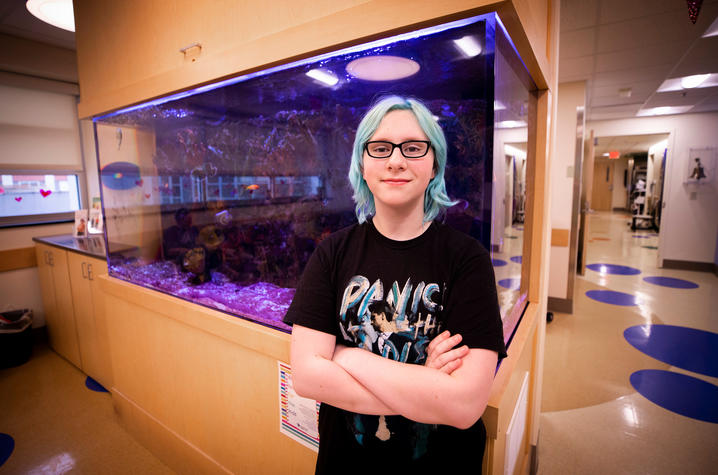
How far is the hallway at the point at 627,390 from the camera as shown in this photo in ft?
6.50

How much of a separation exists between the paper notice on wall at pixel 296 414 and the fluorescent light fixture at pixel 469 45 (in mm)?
1188

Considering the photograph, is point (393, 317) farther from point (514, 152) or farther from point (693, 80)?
point (693, 80)

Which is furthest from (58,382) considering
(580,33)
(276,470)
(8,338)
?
(580,33)

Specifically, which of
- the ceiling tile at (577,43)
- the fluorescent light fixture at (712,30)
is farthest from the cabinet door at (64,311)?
the fluorescent light fixture at (712,30)

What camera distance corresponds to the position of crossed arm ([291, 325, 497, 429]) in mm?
723

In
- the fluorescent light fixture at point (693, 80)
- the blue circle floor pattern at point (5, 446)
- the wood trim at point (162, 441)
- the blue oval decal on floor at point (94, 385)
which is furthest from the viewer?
the fluorescent light fixture at point (693, 80)

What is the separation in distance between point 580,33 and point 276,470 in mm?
3948

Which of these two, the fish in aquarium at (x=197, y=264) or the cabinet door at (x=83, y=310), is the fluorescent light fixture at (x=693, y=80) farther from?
the cabinet door at (x=83, y=310)

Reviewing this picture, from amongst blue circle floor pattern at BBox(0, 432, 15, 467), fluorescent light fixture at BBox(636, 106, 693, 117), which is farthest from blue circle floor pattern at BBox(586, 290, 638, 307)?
blue circle floor pattern at BBox(0, 432, 15, 467)

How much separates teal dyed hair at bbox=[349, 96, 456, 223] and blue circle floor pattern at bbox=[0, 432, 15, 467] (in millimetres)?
2729

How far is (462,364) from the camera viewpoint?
0.75 metres

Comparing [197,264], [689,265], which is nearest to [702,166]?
[689,265]

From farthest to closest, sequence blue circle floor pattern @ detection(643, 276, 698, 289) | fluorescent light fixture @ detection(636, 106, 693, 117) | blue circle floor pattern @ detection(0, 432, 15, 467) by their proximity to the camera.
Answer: fluorescent light fixture @ detection(636, 106, 693, 117), blue circle floor pattern @ detection(643, 276, 698, 289), blue circle floor pattern @ detection(0, 432, 15, 467)

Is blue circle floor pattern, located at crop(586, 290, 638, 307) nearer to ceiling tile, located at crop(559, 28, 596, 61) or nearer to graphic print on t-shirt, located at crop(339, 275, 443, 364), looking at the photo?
ceiling tile, located at crop(559, 28, 596, 61)
